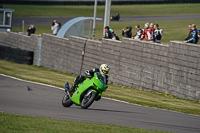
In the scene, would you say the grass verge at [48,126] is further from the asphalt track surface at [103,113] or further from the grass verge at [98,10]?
the grass verge at [98,10]

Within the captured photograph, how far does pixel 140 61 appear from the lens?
17.2 meters

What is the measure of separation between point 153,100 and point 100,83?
4671 millimetres

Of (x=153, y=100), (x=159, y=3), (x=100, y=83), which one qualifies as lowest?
(x=153, y=100)

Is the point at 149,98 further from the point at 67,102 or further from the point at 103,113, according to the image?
the point at 103,113

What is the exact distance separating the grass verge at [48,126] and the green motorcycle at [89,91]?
7.11 feet

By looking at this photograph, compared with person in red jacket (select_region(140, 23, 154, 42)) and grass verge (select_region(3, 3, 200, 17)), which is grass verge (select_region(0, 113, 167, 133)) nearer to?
person in red jacket (select_region(140, 23, 154, 42))

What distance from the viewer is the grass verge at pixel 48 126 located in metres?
6.88

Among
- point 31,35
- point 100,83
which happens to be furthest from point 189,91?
point 31,35

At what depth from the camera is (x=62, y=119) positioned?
27.6 ft

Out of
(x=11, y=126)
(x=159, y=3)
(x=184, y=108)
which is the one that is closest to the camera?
(x=11, y=126)

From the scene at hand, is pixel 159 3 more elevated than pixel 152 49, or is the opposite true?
pixel 159 3

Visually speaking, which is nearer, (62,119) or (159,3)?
(62,119)

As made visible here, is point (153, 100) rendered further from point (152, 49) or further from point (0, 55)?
point (0, 55)

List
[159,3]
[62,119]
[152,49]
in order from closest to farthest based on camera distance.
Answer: [62,119], [152,49], [159,3]
